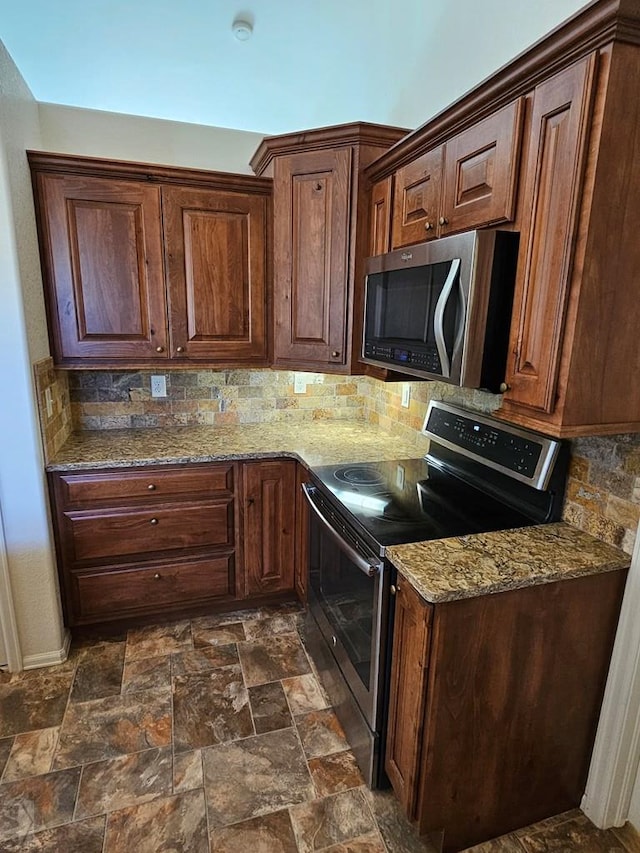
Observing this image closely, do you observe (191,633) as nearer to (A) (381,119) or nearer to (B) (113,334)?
(B) (113,334)

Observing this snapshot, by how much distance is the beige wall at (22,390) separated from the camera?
1843 mm

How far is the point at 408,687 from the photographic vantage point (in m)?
1.35

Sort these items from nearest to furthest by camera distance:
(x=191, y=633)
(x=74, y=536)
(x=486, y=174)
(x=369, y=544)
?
(x=486, y=174)
(x=369, y=544)
(x=74, y=536)
(x=191, y=633)

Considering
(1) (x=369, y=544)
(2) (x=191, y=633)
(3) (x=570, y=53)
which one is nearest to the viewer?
(3) (x=570, y=53)

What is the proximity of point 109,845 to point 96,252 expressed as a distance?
2.31 meters

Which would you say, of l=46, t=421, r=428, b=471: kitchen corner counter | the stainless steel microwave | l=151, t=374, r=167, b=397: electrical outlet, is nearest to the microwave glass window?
the stainless steel microwave

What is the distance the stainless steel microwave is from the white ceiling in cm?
97

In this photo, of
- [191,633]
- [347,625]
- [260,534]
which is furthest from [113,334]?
[347,625]

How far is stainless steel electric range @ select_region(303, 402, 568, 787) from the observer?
151 cm

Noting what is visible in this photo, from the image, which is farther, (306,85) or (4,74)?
(306,85)

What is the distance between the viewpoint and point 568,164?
1104 millimetres

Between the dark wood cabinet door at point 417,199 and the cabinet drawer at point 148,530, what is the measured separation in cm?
154

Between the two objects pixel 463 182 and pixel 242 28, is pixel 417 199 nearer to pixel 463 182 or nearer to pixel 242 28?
pixel 463 182

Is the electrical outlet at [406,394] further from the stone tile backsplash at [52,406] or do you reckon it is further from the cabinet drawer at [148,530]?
the stone tile backsplash at [52,406]
